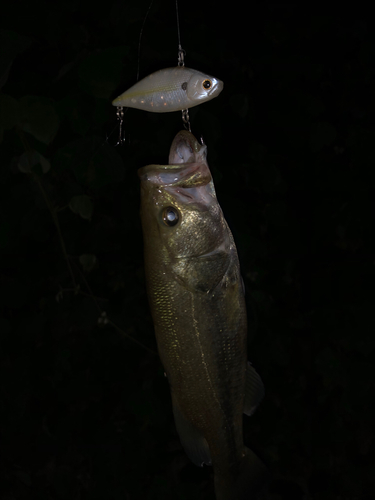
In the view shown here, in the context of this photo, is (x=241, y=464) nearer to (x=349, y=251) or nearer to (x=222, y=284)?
(x=222, y=284)

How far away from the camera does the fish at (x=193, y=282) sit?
0.60m

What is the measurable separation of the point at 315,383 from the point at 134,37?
1.73 m

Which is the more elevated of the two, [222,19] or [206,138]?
[222,19]

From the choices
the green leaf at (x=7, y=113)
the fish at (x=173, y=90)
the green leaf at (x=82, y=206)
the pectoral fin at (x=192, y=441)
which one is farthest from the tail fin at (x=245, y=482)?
the green leaf at (x=7, y=113)

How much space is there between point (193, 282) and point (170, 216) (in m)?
0.12

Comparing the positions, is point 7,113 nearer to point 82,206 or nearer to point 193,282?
point 82,206

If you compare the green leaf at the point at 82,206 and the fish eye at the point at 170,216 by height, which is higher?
the fish eye at the point at 170,216

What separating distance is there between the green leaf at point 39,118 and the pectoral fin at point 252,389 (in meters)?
0.74

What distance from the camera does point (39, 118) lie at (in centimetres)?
93

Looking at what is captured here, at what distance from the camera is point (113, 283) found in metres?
1.54

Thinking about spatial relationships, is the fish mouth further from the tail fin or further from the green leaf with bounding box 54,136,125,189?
the tail fin

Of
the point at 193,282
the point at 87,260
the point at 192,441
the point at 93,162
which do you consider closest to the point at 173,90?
the point at 193,282

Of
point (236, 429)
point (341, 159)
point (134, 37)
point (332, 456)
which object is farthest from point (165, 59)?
point (332, 456)

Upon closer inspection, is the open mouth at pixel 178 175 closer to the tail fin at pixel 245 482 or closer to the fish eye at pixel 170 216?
the fish eye at pixel 170 216
